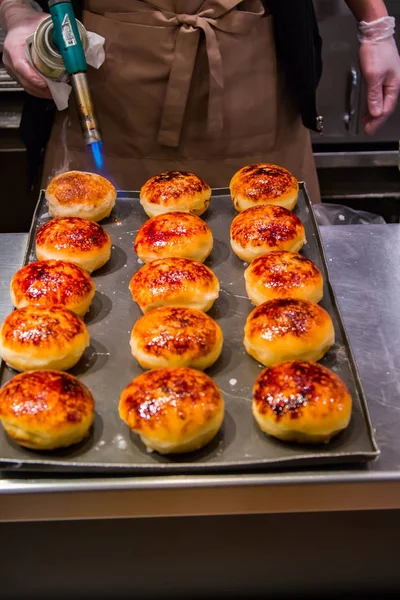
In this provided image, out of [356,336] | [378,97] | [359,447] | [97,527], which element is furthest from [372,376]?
[378,97]

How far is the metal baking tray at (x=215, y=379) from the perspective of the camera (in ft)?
4.58

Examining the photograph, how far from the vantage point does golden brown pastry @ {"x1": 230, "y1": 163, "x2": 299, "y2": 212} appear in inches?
88.5

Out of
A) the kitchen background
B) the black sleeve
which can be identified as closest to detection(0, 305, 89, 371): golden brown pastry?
the black sleeve

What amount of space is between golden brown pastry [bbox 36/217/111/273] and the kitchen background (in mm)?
2044

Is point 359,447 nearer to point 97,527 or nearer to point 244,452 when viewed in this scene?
point 244,452

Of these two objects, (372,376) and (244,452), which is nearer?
(244,452)

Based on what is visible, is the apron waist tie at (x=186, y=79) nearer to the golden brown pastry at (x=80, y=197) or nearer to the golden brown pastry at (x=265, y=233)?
the golden brown pastry at (x=80, y=197)

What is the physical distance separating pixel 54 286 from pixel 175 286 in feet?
1.06

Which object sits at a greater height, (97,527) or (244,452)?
(244,452)

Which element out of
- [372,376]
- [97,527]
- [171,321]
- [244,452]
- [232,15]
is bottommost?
[97,527]

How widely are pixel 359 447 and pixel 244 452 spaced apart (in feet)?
0.81

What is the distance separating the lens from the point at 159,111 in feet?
9.07

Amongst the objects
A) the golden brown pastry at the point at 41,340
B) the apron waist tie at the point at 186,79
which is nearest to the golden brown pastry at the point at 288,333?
the golden brown pastry at the point at 41,340

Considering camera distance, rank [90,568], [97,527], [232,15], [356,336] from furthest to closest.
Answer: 1. [232,15]
2. [356,336]
3. [90,568]
4. [97,527]
